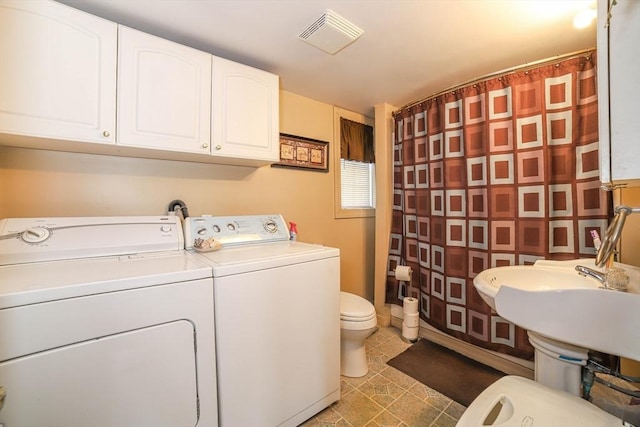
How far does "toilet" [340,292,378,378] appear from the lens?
1723 mm

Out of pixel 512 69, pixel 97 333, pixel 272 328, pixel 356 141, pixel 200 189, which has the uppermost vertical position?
pixel 512 69

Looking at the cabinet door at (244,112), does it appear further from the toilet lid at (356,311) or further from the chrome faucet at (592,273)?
the chrome faucet at (592,273)

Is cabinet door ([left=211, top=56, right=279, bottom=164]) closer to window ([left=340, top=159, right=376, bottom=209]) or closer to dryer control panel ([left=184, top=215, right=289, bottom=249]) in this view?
dryer control panel ([left=184, top=215, right=289, bottom=249])

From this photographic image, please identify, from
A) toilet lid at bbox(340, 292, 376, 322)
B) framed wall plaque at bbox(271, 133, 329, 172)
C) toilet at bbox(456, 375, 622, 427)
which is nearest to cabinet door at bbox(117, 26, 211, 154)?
framed wall plaque at bbox(271, 133, 329, 172)

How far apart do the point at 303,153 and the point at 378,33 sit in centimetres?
113

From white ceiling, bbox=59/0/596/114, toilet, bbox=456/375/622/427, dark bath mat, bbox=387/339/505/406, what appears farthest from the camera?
dark bath mat, bbox=387/339/505/406

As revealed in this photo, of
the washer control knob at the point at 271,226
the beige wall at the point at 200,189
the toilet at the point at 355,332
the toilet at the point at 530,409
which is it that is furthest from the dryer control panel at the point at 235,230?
the toilet at the point at 530,409

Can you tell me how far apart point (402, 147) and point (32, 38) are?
95.8 inches

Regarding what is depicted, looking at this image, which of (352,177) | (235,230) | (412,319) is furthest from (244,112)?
(412,319)

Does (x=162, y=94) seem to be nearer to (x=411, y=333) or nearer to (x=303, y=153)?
(x=303, y=153)

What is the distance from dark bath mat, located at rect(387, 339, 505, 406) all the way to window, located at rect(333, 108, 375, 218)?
1.38m

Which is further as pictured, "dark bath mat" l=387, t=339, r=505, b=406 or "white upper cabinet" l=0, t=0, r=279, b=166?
"dark bath mat" l=387, t=339, r=505, b=406

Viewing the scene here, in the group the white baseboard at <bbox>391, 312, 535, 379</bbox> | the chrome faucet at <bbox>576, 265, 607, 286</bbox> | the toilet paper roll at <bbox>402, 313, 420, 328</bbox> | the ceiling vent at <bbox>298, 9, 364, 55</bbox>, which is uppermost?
the ceiling vent at <bbox>298, 9, 364, 55</bbox>

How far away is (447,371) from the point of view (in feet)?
6.13
